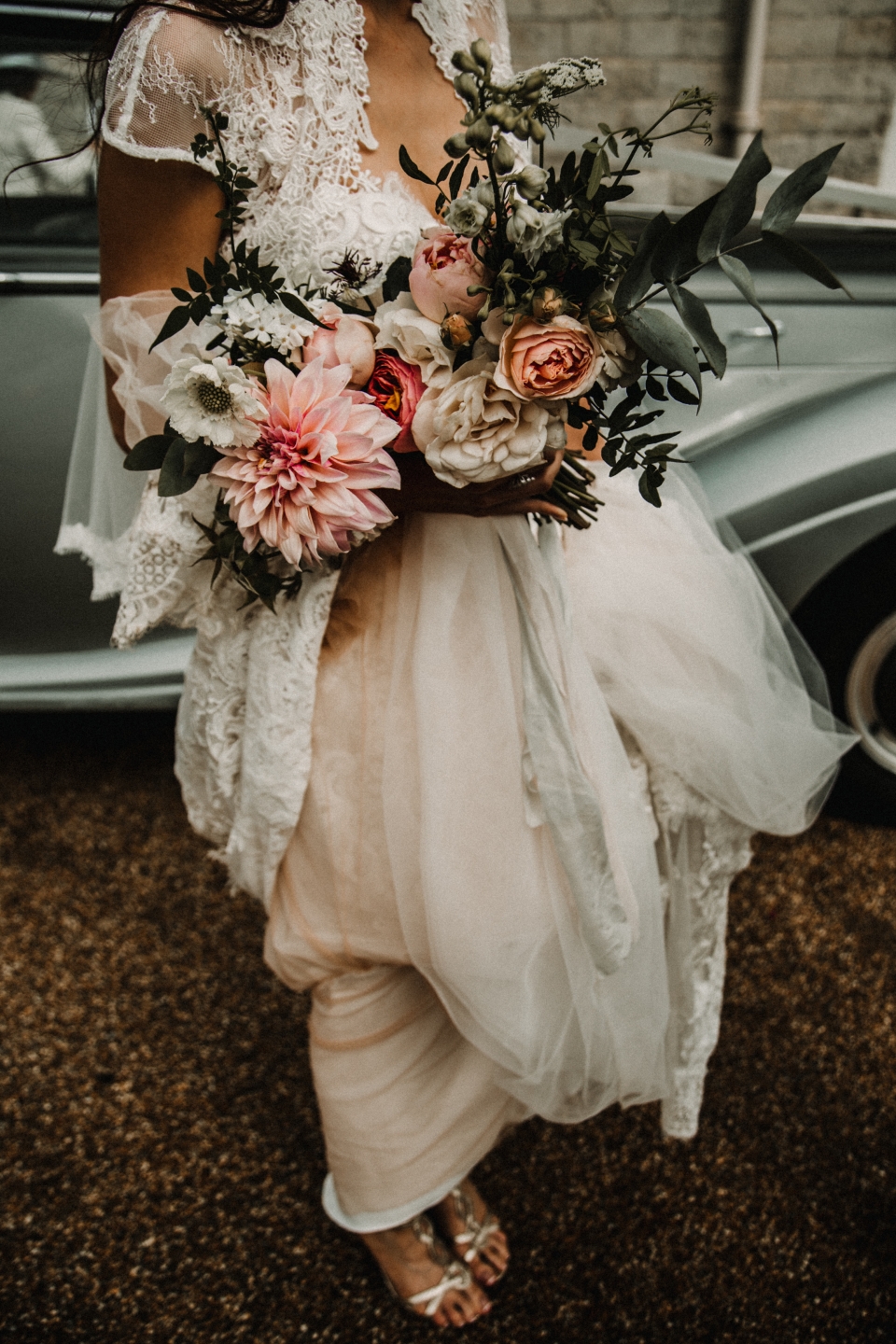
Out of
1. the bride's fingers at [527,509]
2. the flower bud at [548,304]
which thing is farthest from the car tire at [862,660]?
the flower bud at [548,304]

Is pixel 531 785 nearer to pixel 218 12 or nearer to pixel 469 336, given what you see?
pixel 469 336

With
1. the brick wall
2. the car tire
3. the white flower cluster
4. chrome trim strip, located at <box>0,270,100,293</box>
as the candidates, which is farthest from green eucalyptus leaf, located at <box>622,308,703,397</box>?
the brick wall

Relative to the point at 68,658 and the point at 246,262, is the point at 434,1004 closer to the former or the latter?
the point at 246,262

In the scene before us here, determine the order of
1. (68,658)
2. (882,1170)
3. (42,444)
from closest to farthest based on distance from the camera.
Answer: (882,1170) < (42,444) < (68,658)

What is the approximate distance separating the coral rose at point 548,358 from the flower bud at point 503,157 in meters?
0.12

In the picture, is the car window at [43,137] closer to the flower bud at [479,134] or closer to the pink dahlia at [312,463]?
the pink dahlia at [312,463]

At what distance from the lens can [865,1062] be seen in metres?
1.86

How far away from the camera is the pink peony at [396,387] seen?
96 centimetres

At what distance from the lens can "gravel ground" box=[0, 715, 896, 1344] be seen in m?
1.48

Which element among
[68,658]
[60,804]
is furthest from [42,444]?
[60,804]

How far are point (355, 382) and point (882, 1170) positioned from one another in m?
1.60

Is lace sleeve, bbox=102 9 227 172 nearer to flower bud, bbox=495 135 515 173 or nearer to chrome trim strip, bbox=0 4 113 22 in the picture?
flower bud, bbox=495 135 515 173

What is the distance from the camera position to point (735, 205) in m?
0.88

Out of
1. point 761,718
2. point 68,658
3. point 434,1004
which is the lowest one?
point 68,658
